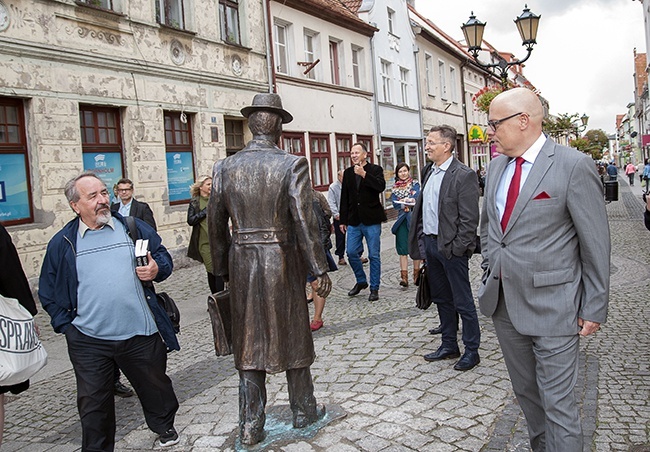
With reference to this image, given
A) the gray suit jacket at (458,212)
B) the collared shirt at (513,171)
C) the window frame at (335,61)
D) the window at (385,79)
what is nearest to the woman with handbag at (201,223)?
the gray suit jacket at (458,212)

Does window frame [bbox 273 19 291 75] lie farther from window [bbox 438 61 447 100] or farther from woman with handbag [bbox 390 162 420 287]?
window [bbox 438 61 447 100]

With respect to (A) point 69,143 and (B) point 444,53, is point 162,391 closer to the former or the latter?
(A) point 69,143

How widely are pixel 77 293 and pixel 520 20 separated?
11.6m

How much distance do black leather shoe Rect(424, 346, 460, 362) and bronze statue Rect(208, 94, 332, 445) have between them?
6.14ft

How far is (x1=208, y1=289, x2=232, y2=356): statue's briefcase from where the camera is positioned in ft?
13.5

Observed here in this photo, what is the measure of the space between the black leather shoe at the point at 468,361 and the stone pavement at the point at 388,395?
6 cm

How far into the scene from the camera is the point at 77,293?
3873 mm

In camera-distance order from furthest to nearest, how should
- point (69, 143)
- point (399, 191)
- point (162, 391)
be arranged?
point (69, 143) → point (399, 191) → point (162, 391)

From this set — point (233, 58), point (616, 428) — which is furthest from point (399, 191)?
point (233, 58)

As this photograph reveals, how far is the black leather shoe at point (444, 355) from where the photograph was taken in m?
5.61

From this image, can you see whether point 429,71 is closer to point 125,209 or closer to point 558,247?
point 125,209

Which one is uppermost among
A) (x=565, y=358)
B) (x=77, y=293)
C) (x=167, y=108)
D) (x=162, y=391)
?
(x=167, y=108)

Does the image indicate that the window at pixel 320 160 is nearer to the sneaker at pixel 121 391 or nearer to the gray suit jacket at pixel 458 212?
the gray suit jacket at pixel 458 212

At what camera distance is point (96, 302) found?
3.86 m
